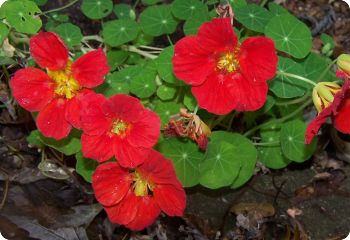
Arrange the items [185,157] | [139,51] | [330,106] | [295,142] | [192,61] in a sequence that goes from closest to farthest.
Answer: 1. [330,106]
2. [192,61]
3. [185,157]
4. [295,142]
5. [139,51]

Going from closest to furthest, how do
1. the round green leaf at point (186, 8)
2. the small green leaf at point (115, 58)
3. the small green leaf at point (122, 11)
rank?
1. the round green leaf at point (186, 8)
2. the small green leaf at point (115, 58)
3. the small green leaf at point (122, 11)

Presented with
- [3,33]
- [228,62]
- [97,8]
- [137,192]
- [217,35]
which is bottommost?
[137,192]

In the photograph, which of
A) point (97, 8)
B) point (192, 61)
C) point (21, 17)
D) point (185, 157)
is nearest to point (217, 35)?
point (192, 61)

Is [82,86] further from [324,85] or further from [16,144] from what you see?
[324,85]

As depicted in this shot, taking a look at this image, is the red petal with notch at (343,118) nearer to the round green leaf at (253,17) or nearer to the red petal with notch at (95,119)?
the round green leaf at (253,17)

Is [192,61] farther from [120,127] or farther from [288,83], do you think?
[288,83]

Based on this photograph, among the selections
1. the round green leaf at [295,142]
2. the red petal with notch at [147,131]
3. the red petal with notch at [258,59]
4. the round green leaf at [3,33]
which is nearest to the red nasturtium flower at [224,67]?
the red petal with notch at [258,59]

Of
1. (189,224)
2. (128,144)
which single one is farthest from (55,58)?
(189,224)
